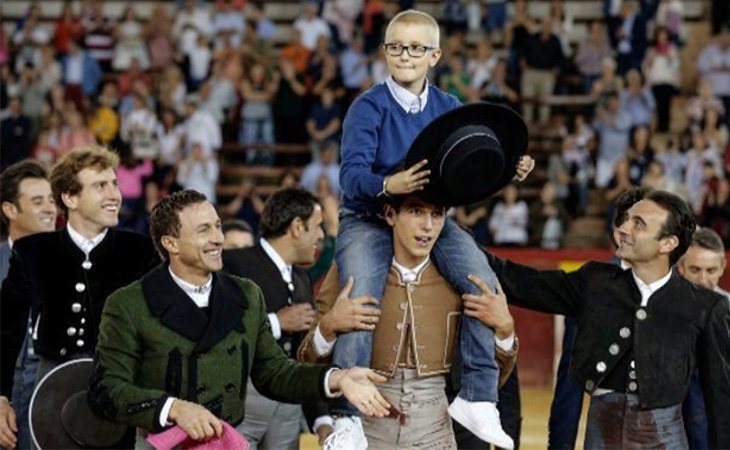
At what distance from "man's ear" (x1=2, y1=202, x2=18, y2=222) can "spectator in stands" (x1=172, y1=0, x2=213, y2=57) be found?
36.5 feet

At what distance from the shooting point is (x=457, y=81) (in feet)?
56.1

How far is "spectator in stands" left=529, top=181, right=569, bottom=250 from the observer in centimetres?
1580

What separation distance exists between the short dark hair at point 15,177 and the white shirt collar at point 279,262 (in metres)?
1.15

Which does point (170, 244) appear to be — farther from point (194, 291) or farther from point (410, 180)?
point (410, 180)

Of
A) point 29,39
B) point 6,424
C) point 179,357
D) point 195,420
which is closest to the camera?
point 195,420

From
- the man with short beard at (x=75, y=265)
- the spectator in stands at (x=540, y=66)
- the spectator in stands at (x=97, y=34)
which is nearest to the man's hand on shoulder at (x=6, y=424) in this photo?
the man with short beard at (x=75, y=265)

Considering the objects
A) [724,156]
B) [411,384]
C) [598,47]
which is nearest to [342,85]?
[598,47]

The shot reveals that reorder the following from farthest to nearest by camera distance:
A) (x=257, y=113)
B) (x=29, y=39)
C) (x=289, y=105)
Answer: (x=29, y=39)
(x=257, y=113)
(x=289, y=105)

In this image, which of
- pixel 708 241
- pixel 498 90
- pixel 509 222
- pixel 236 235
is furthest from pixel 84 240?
pixel 498 90

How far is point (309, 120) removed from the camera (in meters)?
17.5

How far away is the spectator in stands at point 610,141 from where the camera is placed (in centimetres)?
1659

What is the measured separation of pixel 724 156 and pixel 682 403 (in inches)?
387

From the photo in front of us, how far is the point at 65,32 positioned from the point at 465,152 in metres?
14.3

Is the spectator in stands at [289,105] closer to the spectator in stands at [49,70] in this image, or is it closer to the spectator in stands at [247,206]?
the spectator in stands at [247,206]
